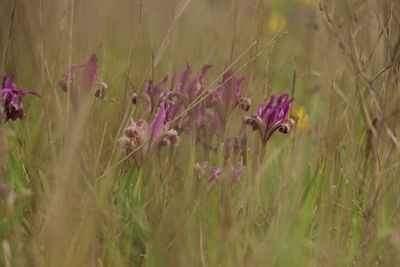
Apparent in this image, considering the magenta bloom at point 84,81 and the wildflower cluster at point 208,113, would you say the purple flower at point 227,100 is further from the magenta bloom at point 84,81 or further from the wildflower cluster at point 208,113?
the magenta bloom at point 84,81

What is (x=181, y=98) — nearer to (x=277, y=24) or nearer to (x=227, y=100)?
(x=227, y=100)

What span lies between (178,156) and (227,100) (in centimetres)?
15

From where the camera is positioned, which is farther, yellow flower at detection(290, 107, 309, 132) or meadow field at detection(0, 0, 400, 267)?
yellow flower at detection(290, 107, 309, 132)

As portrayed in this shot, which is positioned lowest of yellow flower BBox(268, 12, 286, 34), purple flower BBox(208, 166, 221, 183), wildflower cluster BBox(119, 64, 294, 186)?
purple flower BBox(208, 166, 221, 183)

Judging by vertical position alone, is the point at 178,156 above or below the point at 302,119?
below

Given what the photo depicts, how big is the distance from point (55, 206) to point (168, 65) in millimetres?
658

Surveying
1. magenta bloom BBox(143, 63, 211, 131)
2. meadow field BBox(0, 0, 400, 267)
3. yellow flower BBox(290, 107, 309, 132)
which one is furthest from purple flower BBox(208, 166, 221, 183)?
yellow flower BBox(290, 107, 309, 132)

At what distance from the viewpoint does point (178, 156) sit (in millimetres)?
1114

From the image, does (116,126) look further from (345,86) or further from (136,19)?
(345,86)

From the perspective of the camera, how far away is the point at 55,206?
73 centimetres

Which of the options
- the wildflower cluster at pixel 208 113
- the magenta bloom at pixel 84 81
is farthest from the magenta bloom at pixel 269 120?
the magenta bloom at pixel 84 81

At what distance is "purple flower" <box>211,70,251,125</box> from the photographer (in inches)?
43.5

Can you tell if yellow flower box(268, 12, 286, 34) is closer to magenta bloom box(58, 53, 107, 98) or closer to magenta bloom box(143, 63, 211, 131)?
magenta bloom box(143, 63, 211, 131)

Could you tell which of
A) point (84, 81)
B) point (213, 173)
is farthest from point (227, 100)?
point (84, 81)
